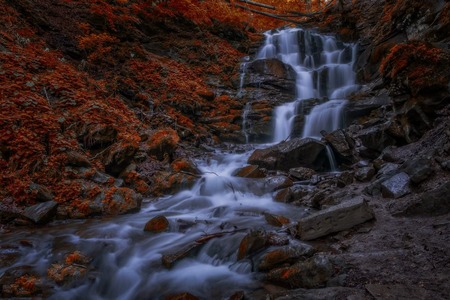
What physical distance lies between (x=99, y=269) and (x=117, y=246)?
0.65m

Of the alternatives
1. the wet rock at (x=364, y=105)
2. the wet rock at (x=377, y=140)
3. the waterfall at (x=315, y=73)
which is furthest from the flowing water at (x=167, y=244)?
the wet rock at (x=364, y=105)

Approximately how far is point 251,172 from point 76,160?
14.4 feet

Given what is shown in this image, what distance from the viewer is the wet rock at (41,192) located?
5.64 metres

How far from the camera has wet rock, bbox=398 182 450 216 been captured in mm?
3822

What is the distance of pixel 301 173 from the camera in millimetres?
7727

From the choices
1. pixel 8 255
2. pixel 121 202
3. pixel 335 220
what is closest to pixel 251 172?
pixel 121 202

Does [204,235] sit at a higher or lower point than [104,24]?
lower

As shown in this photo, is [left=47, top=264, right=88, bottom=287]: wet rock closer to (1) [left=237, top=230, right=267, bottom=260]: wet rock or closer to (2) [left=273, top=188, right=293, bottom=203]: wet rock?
(1) [left=237, top=230, right=267, bottom=260]: wet rock

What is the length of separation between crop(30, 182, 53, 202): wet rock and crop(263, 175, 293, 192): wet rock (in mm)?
4743

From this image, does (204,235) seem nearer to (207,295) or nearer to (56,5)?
(207,295)

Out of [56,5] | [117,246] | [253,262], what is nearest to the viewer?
[253,262]

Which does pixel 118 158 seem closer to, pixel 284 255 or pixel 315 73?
pixel 284 255

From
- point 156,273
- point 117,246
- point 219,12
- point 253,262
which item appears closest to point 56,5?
point 219,12

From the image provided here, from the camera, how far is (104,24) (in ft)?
40.3
